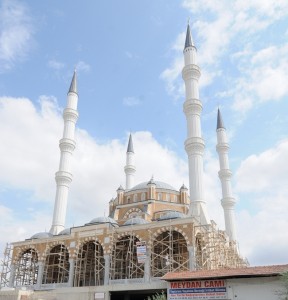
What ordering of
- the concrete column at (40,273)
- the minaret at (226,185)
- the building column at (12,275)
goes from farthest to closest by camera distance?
the minaret at (226,185)
the building column at (12,275)
the concrete column at (40,273)

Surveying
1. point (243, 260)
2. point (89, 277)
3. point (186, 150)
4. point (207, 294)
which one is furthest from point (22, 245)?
point (243, 260)

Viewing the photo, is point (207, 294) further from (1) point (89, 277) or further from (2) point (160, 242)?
(1) point (89, 277)

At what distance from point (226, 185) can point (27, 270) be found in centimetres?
2446

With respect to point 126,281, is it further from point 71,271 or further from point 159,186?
point 159,186

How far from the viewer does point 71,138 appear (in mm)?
41875

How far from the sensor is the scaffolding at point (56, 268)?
33.6 metres

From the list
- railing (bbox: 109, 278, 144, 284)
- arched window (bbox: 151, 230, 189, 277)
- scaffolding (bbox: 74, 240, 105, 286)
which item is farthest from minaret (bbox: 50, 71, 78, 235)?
arched window (bbox: 151, 230, 189, 277)

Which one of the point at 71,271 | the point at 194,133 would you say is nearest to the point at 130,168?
the point at 194,133

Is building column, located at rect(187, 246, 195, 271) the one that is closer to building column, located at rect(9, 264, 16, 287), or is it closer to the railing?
the railing

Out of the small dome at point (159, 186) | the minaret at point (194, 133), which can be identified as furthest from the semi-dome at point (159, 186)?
the minaret at point (194, 133)

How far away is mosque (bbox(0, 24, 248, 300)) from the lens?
27609 mm

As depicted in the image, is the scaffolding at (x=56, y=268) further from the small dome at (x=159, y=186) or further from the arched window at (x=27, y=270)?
the small dome at (x=159, y=186)

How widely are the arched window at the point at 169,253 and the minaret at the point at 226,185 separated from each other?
12.4 meters

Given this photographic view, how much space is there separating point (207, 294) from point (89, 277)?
17.7 meters
